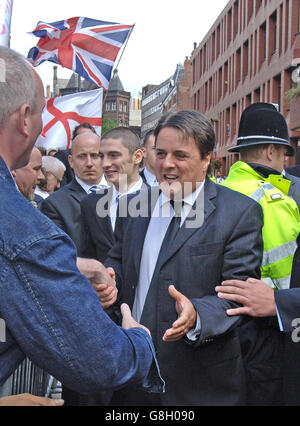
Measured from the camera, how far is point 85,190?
16.3 ft

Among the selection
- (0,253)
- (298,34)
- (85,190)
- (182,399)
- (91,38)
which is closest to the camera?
(0,253)

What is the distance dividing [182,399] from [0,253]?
1612mm

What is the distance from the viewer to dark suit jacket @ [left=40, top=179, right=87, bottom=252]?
4.49 metres

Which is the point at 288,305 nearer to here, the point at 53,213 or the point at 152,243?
the point at 152,243

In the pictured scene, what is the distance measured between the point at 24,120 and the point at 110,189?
2981 mm

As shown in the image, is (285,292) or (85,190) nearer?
(285,292)

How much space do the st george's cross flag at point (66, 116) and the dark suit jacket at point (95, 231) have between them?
4392 millimetres

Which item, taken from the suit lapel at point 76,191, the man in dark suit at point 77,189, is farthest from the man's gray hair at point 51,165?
the suit lapel at point 76,191

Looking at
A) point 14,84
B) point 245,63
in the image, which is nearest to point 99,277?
point 14,84

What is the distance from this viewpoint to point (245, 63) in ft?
141

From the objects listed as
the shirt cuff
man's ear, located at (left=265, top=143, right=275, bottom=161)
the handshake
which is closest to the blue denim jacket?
the handshake

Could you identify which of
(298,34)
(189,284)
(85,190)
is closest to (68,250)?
(189,284)

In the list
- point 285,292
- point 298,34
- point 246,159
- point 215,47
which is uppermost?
point 215,47
